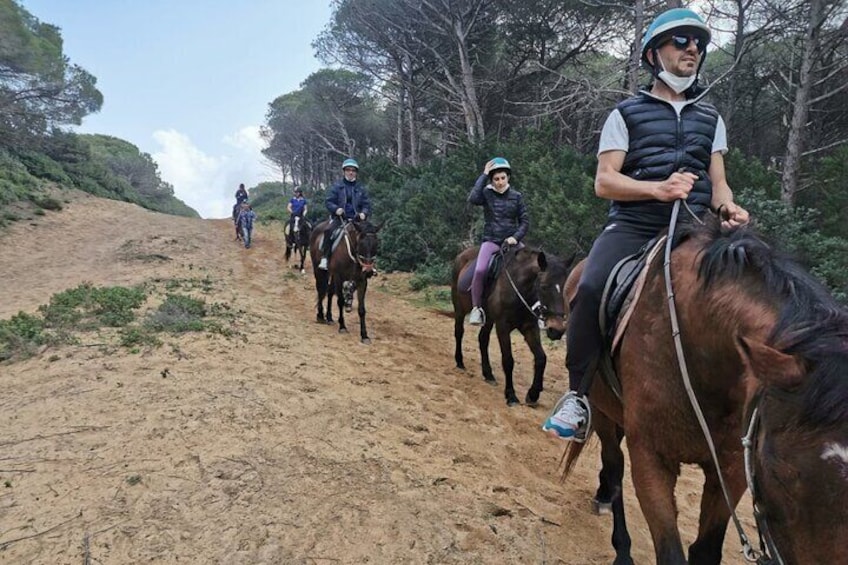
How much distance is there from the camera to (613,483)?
3109 millimetres

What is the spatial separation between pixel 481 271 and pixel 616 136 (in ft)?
13.2

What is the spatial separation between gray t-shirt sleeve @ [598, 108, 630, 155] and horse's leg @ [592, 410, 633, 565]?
163cm

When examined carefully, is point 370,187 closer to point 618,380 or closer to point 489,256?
point 489,256

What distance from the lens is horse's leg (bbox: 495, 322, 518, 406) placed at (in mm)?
5619

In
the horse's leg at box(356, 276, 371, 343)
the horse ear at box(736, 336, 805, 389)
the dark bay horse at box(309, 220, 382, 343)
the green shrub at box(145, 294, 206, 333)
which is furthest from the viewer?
the dark bay horse at box(309, 220, 382, 343)

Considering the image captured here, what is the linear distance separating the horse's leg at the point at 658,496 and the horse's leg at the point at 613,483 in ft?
2.94

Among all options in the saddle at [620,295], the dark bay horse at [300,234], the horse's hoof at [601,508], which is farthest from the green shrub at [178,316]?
the dark bay horse at [300,234]

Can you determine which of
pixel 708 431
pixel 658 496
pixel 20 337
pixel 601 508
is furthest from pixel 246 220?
pixel 708 431

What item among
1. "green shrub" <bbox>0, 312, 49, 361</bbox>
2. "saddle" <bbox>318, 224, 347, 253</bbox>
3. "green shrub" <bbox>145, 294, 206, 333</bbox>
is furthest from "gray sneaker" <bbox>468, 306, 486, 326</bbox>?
"green shrub" <bbox>0, 312, 49, 361</bbox>

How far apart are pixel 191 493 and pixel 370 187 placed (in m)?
18.0

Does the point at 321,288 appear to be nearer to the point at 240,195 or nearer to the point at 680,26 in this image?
the point at 680,26

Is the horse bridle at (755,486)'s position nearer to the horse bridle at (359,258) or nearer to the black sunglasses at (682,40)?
the black sunglasses at (682,40)

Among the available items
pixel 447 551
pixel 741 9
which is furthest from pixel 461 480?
pixel 741 9

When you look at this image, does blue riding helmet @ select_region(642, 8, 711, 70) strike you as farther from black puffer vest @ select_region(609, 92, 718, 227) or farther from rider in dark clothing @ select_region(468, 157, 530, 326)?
rider in dark clothing @ select_region(468, 157, 530, 326)
